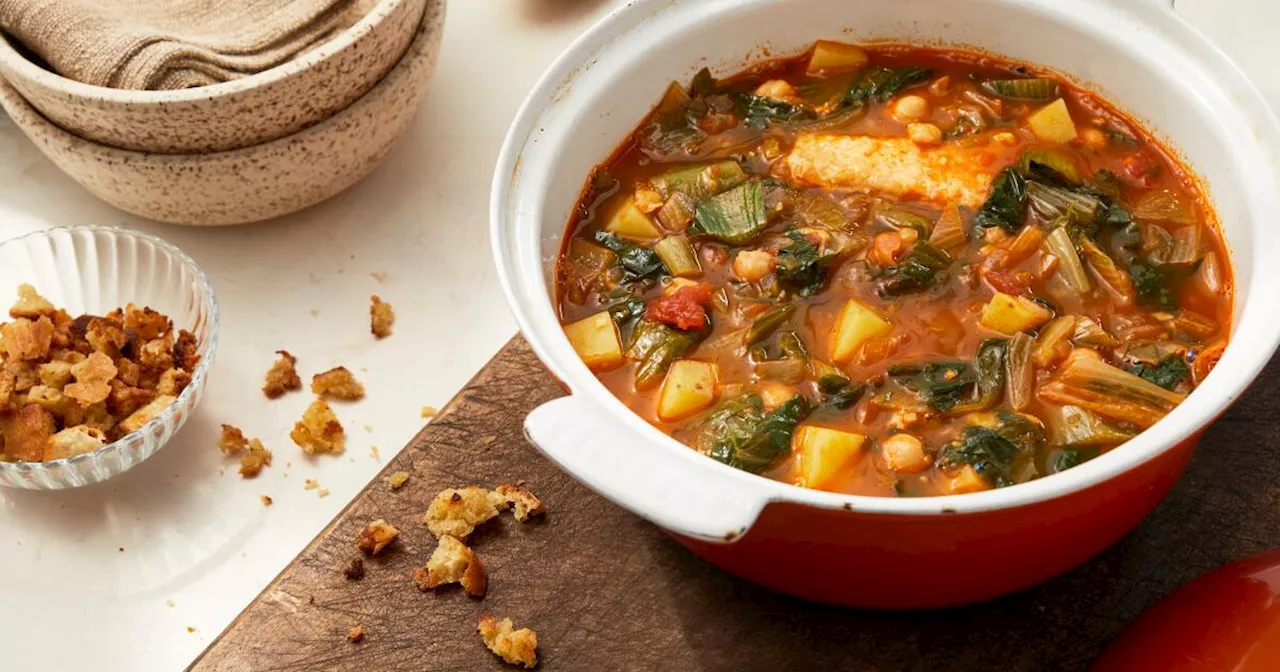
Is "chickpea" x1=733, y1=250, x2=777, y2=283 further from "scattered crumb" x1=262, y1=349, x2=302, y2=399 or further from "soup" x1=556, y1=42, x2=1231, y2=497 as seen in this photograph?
"scattered crumb" x1=262, y1=349, x2=302, y2=399

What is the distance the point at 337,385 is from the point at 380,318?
0.85 feet

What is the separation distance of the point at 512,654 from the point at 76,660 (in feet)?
3.73

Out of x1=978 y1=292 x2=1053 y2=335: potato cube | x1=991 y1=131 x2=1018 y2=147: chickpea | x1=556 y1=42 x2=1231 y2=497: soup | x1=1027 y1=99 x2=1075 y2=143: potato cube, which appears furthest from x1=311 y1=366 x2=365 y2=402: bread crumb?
x1=1027 y1=99 x2=1075 y2=143: potato cube

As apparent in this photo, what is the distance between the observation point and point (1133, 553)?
2854 millimetres

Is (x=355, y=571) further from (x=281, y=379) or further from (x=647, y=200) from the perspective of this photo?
(x=647, y=200)

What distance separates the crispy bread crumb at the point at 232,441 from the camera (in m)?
3.34

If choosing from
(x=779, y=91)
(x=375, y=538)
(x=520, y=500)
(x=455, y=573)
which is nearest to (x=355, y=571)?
(x=375, y=538)

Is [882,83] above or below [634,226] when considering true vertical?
above

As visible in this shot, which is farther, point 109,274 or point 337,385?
point 109,274

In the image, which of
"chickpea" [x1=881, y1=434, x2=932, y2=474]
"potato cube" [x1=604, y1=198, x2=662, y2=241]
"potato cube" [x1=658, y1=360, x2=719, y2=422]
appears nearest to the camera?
"chickpea" [x1=881, y1=434, x2=932, y2=474]

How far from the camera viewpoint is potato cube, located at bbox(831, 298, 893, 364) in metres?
2.75

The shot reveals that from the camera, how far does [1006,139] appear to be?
3.20 m

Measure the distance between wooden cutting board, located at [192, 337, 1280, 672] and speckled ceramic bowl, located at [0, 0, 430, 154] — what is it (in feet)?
3.58

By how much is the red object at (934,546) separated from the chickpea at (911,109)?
1156 mm
